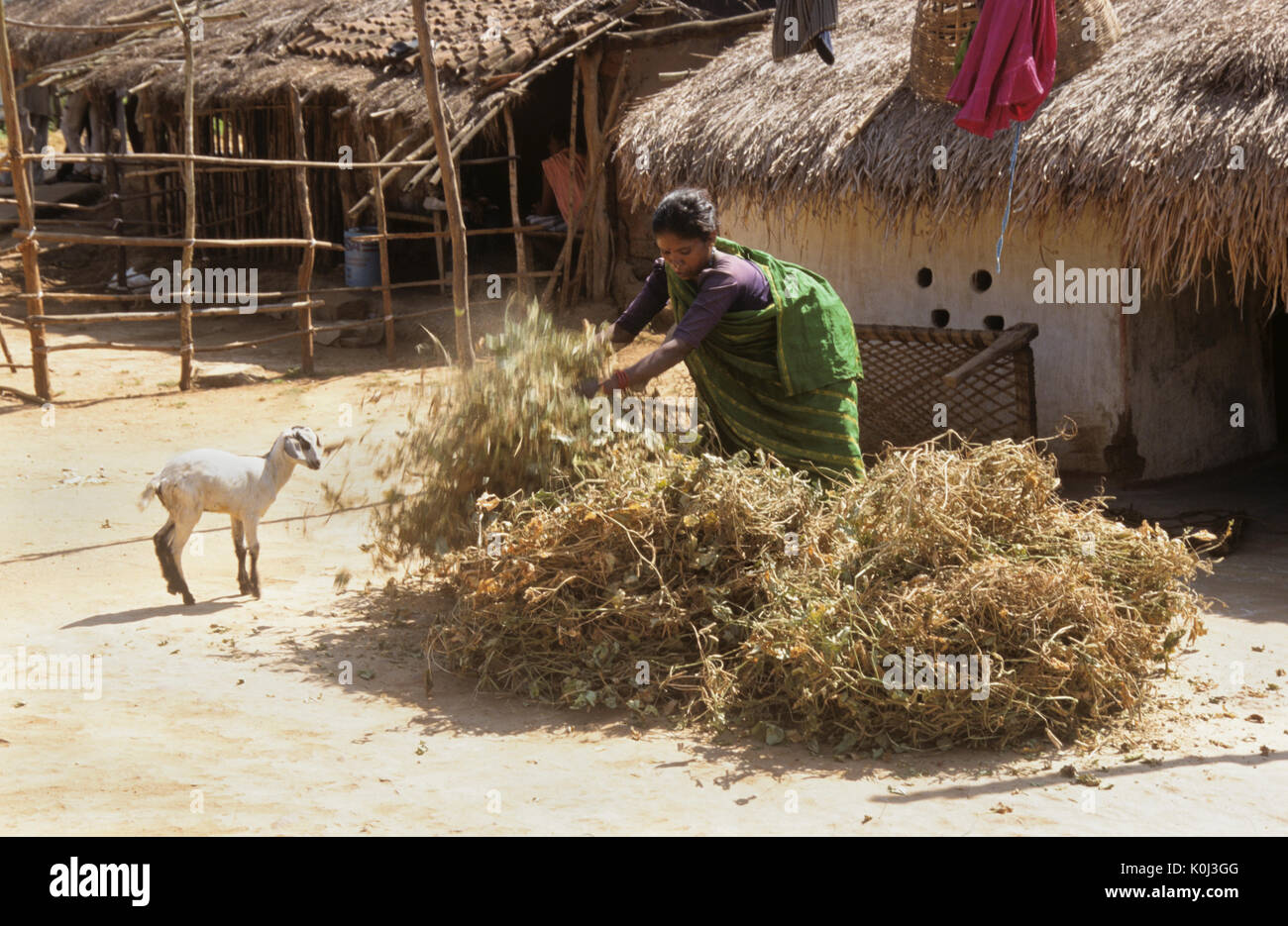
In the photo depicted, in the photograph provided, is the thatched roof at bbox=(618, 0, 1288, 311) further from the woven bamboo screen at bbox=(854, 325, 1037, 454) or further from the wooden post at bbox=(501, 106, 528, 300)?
the wooden post at bbox=(501, 106, 528, 300)

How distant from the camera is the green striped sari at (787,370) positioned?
14.8 ft

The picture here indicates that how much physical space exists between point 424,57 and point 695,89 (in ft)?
8.64

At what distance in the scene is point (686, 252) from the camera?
4.29 meters

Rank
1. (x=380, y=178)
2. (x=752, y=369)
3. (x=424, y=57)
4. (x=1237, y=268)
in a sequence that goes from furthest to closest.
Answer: (x=380, y=178)
(x=424, y=57)
(x=1237, y=268)
(x=752, y=369)

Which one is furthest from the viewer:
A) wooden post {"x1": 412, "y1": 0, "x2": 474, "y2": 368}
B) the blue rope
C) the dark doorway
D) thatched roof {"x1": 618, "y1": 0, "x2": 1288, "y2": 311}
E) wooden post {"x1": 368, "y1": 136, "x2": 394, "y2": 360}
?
wooden post {"x1": 368, "y1": 136, "x2": 394, "y2": 360}


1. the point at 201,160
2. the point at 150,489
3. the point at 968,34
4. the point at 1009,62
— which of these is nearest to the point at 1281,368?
the point at 968,34

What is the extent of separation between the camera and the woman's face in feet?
14.0

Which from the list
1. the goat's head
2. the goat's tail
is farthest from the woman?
the goat's tail

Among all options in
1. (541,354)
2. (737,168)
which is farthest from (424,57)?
(541,354)

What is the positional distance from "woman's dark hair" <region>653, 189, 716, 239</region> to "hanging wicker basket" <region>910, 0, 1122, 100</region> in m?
3.34

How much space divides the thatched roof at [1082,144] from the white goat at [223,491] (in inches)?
147

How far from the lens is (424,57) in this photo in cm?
693

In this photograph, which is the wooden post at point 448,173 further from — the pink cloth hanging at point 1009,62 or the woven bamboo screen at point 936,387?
the pink cloth hanging at point 1009,62

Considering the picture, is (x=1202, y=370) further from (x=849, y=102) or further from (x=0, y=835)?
(x=0, y=835)
